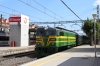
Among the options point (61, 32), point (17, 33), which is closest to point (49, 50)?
point (61, 32)

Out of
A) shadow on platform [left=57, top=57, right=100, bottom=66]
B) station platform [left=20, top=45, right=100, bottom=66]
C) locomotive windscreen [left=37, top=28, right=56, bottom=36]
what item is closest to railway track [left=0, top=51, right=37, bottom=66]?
station platform [left=20, top=45, right=100, bottom=66]

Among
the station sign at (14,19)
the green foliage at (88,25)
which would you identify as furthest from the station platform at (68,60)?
the green foliage at (88,25)

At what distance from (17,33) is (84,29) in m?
15.9

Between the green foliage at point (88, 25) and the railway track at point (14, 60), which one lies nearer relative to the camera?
the railway track at point (14, 60)

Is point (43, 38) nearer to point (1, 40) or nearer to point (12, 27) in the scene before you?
point (12, 27)

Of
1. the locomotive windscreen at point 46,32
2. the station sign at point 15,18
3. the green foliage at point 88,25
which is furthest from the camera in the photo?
the green foliage at point 88,25

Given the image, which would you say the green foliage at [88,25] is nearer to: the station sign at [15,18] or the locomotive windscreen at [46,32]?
the station sign at [15,18]

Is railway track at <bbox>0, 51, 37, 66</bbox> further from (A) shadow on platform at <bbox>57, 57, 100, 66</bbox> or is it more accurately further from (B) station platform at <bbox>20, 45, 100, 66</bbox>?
(A) shadow on platform at <bbox>57, 57, 100, 66</bbox>

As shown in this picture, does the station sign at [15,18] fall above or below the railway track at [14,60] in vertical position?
above

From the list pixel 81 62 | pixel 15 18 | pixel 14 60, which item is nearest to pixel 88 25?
pixel 15 18

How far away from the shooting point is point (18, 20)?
46.3 metres

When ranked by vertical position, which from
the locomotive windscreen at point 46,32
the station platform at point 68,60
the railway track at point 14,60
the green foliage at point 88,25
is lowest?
the railway track at point 14,60

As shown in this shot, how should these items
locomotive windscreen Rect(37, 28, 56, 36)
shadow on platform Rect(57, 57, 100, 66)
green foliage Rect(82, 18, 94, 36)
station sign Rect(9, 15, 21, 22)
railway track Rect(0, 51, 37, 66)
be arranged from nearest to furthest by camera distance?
shadow on platform Rect(57, 57, 100, 66)
railway track Rect(0, 51, 37, 66)
locomotive windscreen Rect(37, 28, 56, 36)
station sign Rect(9, 15, 21, 22)
green foliage Rect(82, 18, 94, 36)

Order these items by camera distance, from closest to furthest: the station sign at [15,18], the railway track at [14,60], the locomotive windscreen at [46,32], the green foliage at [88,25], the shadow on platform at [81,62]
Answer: the shadow on platform at [81,62] → the railway track at [14,60] → the locomotive windscreen at [46,32] → the station sign at [15,18] → the green foliage at [88,25]
